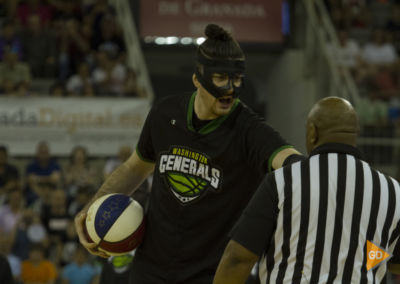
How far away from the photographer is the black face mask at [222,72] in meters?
3.68

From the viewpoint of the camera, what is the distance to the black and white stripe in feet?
9.23

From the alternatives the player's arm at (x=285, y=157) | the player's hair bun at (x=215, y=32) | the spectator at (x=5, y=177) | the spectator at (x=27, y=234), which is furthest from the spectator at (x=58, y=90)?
the player's arm at (x=285, y=157)

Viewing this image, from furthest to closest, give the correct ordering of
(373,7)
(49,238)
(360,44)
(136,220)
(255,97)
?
(255,97)
(373,7)
(360,44)
(49,238)
(136,220)

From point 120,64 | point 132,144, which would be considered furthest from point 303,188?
point 120,64

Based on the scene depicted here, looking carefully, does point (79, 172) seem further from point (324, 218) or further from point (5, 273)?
point (324, 218)

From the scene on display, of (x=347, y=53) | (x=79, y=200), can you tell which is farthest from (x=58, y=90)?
(x=347, y=53)

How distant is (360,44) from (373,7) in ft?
5.05

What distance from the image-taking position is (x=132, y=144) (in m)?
11.8

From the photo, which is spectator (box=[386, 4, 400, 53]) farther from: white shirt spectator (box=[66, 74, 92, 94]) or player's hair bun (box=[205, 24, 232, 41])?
player's hair bun (box=[205, 24, 232, 41])

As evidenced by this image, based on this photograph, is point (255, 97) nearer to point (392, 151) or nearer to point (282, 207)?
point (392, 151)

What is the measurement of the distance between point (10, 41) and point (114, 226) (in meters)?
9.47

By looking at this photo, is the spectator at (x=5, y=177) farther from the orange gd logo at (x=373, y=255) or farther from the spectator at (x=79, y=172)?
the orange gd logo at (x=373, y=255)

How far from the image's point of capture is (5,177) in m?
10.2

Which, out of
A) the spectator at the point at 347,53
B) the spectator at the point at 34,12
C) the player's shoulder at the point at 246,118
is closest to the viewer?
the player's shoulder at the point at 246,118
